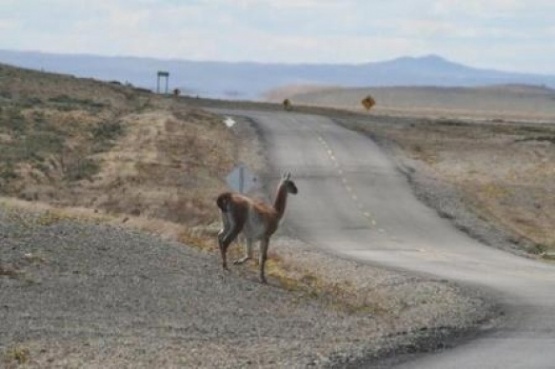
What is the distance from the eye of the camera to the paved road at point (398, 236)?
58.0ft

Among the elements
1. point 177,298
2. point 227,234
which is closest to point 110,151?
point 227,234

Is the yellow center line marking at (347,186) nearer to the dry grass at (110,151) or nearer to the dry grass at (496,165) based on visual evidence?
the dry grass at (496,165)

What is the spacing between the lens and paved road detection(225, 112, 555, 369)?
17.7 m

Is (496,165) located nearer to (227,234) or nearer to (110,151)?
(110,151)

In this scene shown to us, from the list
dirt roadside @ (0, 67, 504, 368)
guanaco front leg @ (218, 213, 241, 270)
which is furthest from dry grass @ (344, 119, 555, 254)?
guanaco front leg @ (218, 213, 241, 270)

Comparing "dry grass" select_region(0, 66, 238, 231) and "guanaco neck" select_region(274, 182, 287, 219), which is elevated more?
"guanaco neck" select_region(274, 182, 287, 219)

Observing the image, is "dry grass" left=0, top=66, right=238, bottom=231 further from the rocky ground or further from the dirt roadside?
the rocky ground

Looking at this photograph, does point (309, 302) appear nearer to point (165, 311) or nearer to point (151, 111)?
point (165, 311)

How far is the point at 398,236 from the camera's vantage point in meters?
39.5

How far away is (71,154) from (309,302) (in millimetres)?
30620

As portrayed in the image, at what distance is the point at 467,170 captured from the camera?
57.7 meters

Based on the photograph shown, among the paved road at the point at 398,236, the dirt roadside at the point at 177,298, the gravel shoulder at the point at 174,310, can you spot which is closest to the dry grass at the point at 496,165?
the paved road at the point at 398,236

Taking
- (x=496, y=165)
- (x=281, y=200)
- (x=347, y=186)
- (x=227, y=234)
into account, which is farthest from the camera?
(x=496, y=165)

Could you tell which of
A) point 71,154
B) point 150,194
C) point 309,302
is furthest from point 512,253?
point 71,154
